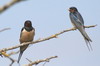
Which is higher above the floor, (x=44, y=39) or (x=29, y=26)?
(x=44, y=39)

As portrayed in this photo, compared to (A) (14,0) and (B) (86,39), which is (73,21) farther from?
(A) (14,0)

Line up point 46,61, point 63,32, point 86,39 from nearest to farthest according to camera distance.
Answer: point 46,61
point 63,32
point 86,39

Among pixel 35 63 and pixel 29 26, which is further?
pixel 29 26

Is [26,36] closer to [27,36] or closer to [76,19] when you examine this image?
[27,36]

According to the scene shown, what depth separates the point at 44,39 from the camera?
3299mm

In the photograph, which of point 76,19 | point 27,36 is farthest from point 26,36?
point 76,19

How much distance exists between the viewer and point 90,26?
4199 millimetres

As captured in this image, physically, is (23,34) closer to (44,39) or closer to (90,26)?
(90,26)

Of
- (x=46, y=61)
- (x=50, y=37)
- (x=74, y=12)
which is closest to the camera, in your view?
(x=46, y=61)

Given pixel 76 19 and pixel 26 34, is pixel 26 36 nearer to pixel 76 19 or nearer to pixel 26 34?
pixel 26 34

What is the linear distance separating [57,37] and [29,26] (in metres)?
4.45

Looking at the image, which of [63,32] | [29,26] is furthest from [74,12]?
[63,32]

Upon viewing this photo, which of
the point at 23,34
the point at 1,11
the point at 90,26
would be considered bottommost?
the point at 23,34

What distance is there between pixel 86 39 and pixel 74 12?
283cm
